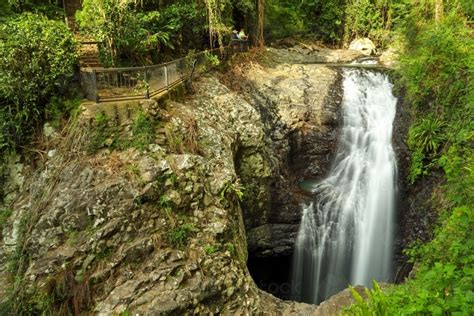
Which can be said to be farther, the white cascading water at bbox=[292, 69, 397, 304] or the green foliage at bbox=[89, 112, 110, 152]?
the white cascading water at bbox=[292, 69, 397, 304]

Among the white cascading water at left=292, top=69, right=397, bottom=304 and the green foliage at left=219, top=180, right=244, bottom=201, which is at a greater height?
the green foliage at left=219, top=180, right=244, bottom=201

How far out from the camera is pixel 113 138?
7578 millimetres

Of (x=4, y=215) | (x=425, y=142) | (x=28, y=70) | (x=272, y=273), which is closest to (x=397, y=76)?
(x=425, y=142)

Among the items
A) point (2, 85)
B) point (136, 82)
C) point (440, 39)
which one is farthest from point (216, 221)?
point (440, 39)

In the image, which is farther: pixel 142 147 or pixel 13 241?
pixel 142 147

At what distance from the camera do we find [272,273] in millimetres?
12086

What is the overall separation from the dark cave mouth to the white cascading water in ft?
1.08

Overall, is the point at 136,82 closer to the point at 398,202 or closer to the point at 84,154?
the point at 84,154

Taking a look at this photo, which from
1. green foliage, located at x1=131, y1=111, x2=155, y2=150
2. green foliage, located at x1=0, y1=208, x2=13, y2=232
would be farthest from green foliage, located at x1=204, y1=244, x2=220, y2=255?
green foliage, located at x1=0, y1=208, x2=13, y2=232

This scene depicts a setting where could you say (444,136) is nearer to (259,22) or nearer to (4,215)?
(259,22)

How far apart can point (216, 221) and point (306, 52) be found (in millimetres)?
15347

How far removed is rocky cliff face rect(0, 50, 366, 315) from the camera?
20.4 feet

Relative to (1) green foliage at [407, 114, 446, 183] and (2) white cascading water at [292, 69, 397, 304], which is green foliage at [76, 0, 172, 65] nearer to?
(2) white cascading water at [292, 69, 397, 304]

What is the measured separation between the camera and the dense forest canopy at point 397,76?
4484 millimetres
